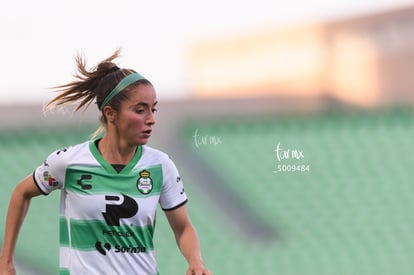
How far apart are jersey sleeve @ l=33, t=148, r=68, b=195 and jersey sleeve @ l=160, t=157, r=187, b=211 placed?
38 centimetres

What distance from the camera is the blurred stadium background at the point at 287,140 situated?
10125mm

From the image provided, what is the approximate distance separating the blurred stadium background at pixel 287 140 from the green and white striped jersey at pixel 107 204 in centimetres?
647

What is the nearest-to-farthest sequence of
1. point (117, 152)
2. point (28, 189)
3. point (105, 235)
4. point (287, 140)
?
point (105, 235) < point (117, 152) < point (28, 189) < point (287, 140)

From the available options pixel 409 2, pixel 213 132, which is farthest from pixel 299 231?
pixel 409 2

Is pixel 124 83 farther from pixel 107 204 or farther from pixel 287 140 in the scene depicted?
pixel 287 140

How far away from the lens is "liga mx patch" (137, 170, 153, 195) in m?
3.48

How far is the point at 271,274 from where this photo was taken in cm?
988

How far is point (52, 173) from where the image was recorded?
3.56 meters

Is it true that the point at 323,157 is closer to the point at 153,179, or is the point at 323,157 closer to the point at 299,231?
the point at 299,231

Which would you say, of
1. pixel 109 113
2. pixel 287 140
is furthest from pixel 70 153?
pixel 287 140

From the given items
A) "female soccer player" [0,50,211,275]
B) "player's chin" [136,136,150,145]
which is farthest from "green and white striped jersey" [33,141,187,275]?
"player's chin" [136,136,150,145]

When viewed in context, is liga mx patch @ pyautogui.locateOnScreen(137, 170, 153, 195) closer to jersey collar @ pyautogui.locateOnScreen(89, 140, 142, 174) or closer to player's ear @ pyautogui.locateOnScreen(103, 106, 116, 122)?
jersey collar @ pyautogui.locateOnScreen(89, 140, 142, 174)

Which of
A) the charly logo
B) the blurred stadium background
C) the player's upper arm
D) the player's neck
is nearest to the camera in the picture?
the charly logo

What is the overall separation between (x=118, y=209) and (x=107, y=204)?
0.15ft
